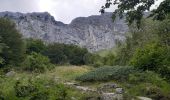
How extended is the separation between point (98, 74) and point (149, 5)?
12.7 meters

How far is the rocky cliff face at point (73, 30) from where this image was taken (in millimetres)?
159750

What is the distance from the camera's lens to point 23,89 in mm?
12664

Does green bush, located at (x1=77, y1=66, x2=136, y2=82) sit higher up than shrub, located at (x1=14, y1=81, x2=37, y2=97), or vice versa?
shrub, located at (x1=14, y1=81, x2=37, y2=97)

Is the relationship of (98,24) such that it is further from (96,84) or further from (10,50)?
(96,84)

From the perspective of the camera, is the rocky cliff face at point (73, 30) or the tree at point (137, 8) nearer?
the tree at point (137, 8)

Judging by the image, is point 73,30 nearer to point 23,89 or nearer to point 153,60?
point 153,60

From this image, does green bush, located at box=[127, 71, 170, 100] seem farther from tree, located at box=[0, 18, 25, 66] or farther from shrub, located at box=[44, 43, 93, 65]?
shrub, located at box=[44, 43, 93, 65]

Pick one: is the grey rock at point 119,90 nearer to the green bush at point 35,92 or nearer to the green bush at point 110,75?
the green bush at point 110,75

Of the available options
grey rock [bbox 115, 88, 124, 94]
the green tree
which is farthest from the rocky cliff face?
grey rock [bbox 115, 88, 124, 94]

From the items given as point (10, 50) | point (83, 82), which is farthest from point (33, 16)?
point (83, 82)

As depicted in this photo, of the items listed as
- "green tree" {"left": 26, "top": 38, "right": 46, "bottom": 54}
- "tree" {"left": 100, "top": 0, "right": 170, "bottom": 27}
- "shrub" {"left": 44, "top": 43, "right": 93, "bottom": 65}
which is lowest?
"shrub" {"left": 44, "top": 43, "right": 93, "bottom": 65}

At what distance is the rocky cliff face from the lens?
159750mm

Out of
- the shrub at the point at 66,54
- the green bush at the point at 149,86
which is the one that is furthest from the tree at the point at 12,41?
the green bush at the point at 149,86

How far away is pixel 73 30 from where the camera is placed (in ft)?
580
